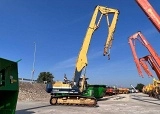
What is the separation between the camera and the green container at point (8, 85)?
9938 millimetres

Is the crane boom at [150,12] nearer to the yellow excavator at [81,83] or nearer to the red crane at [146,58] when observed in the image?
the yellow excavator at [81,83]

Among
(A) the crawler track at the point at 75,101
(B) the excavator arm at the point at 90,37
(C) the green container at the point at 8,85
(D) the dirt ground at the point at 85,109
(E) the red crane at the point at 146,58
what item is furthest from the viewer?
(E) the red crane at the point at 146,58

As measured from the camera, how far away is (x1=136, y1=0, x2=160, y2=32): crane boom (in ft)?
91.8

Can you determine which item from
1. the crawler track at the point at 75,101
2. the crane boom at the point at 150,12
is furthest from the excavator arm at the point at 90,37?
the crane boom at the point at 150,12

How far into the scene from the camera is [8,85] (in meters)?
10.2

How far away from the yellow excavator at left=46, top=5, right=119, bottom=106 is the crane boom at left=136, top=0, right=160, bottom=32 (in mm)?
3442

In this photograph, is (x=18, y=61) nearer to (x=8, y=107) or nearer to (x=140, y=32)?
(x=8, y=107)

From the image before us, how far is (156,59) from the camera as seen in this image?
36594 millimetres

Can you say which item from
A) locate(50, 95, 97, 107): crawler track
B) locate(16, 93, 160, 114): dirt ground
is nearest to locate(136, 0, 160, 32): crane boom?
locate(16, 93, 160, 114): dirt ground

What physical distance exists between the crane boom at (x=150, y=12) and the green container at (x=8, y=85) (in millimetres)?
20280

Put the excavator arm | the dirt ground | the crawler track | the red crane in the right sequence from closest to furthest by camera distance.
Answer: the dirt ground
the crawler track
the excavator arm
the red crane

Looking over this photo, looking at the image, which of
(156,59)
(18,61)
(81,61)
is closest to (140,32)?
(156,59)

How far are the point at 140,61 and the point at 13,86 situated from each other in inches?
1454

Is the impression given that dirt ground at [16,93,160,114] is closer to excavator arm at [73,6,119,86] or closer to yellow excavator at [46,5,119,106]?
yellow excavator at [46,5,119,106]
